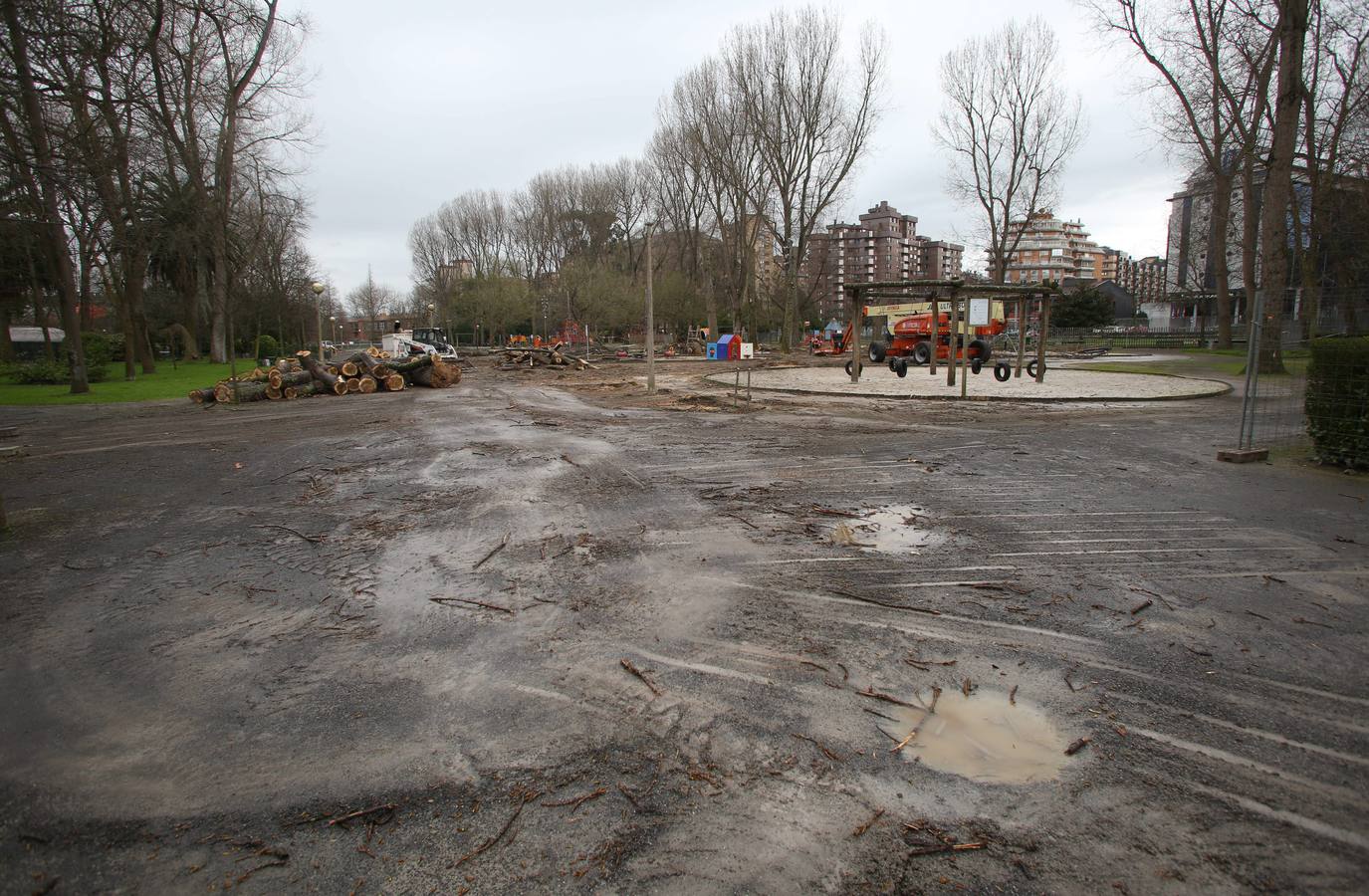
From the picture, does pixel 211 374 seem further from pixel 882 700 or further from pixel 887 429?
pixel 882 700

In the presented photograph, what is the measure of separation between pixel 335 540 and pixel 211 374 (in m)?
32.1

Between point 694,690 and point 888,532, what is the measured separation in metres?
3.13

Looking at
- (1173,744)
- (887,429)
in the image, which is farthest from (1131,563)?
(887,429)

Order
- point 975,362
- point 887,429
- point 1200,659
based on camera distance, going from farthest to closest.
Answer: point 975,362, point 887,429, point 1200,659

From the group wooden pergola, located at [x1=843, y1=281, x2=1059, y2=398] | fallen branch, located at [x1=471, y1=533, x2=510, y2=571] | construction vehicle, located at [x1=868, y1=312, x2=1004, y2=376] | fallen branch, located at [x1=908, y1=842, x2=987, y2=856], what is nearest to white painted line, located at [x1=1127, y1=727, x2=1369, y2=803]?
fallen branch, located at [x1=908, y1=842, x2=987, y2=856]

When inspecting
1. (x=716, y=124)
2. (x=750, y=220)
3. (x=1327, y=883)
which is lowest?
(x=1327, y=883)

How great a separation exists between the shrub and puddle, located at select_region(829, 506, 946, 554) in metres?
5.46

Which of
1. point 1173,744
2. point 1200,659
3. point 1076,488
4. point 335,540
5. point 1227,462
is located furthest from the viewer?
point 1227,462

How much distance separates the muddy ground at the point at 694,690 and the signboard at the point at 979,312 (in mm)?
15618

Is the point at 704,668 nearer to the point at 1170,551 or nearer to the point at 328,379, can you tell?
the point at 1170,551

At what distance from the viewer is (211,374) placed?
105 feet

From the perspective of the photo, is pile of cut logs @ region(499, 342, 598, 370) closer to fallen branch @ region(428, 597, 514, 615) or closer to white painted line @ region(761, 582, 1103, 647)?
fallen branch @ region(428, 597, 514, 615)

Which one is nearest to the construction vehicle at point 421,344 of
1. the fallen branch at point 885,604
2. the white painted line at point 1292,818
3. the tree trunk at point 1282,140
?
the tree trunk at point 1282,140

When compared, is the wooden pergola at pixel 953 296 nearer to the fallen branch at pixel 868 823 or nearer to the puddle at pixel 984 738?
the puddle at pixel 984 738
